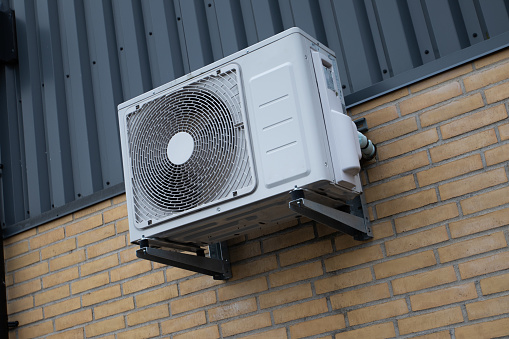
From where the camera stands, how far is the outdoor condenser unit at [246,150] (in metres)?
2.60

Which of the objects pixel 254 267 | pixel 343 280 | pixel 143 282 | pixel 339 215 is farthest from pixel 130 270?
pixel 339 215

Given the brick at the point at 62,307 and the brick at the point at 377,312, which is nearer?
the brick at the point at 377,312

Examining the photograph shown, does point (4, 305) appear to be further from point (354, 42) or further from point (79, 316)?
point (354, 42)

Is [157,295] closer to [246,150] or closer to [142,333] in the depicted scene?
[142,333]

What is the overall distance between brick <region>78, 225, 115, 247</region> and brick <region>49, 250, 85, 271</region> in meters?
0.06

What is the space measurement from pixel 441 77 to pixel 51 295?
2529mm

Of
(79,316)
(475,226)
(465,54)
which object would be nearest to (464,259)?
(475,226)

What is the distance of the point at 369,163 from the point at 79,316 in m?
1.90

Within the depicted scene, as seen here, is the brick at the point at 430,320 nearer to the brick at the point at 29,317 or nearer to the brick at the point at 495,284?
the brick at the point at 495,284

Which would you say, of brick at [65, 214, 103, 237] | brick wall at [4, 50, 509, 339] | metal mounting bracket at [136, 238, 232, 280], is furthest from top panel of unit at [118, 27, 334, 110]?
brick at [65, 214, 103, 237]

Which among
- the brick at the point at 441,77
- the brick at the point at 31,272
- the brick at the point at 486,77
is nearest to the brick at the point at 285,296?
the brick at the point at 441,77

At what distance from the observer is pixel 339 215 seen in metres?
2.79

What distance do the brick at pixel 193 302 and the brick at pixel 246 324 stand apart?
15cm

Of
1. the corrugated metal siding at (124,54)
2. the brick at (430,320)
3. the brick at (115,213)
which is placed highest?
the corrugated metal siding at (124,54)
